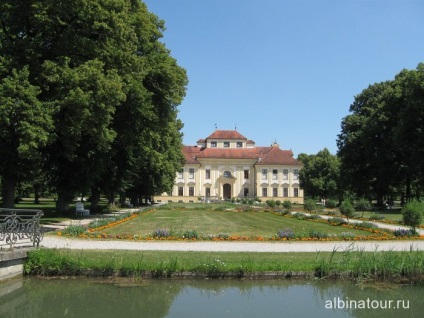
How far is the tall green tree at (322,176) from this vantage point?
8069cm

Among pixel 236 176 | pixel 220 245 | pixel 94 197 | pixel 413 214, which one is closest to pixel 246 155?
pixel 236 176

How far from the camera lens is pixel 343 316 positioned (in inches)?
327

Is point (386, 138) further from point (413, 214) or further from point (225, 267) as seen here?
point (225, 267)

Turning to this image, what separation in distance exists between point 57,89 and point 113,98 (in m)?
2.32

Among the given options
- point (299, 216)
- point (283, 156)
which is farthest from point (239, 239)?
point (283, 156)

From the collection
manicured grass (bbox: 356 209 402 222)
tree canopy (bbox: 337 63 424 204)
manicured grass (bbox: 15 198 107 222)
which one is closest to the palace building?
manicured grass (bbox: 15 198 107 222)

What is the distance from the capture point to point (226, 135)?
9850 centimetres

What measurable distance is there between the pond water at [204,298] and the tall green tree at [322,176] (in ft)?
232

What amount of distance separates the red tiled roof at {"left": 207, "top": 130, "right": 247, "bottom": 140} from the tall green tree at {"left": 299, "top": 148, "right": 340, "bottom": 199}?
16723 millimetres

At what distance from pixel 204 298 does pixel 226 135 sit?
89709 millimetres

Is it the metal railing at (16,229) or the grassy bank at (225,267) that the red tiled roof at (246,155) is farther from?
the grassy bank at (225,267)

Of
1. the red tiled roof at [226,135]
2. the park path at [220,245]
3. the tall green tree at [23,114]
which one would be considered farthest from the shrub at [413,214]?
the red tiled roof at [226,135]

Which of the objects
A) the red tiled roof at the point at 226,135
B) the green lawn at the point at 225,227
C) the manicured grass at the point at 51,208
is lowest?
the green lawn at the point at 225,227


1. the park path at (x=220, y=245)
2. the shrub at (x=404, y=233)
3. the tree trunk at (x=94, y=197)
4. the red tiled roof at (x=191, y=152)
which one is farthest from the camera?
the red tiled roof at (x=191, y=152)
